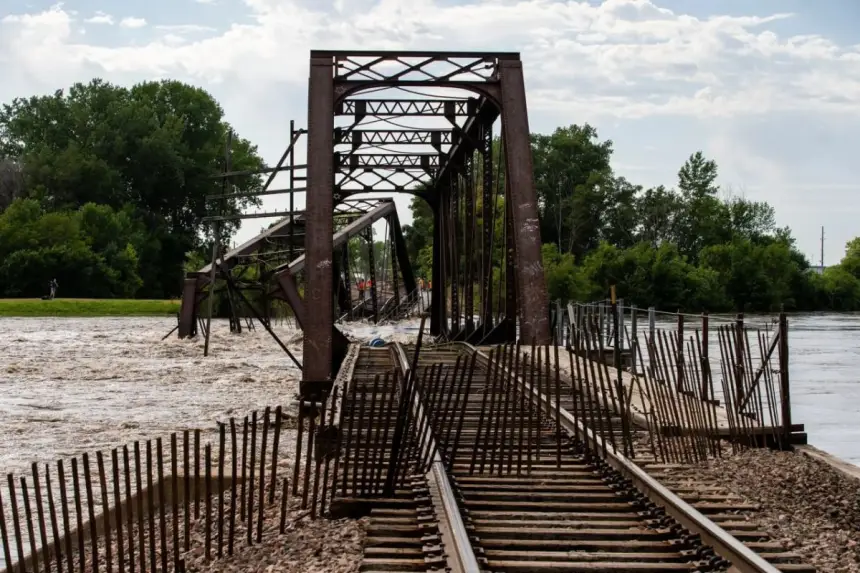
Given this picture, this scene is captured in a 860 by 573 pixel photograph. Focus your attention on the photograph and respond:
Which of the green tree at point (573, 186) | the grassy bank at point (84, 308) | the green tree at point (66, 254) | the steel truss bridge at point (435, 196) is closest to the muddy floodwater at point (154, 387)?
the steel truss bridge at point (435, 196)

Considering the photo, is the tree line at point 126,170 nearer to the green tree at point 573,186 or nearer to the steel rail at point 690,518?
the green tree at point 573,186

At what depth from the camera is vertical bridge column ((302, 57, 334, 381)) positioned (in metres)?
13.9

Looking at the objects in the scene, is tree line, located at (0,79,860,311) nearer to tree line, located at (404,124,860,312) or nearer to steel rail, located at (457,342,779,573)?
tree line, located at (404,124,860,312)

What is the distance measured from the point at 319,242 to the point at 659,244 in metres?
89.6

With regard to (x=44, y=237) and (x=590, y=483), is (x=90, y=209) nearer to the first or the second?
(x=44, y=237)

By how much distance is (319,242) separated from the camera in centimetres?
1465

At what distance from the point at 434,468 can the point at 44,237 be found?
74.1 metres

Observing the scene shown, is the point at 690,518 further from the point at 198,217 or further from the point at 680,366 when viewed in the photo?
the point at 198,217

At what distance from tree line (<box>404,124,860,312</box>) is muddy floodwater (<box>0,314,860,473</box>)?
36.0 m

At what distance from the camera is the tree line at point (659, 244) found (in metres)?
75.1

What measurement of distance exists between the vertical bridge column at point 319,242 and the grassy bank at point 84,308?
4687 centimetres

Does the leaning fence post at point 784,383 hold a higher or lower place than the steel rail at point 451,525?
higher

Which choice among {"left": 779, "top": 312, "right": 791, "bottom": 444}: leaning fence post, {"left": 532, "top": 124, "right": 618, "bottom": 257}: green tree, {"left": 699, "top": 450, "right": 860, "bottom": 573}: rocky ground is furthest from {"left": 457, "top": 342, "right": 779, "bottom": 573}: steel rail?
{"left": 532, "top": 124, "right": 618, "bottom": 257}: green tree

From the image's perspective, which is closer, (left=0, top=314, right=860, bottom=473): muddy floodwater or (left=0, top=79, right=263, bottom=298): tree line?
(left=0, top=314, right=860, bottom=473): muddy floodwater
